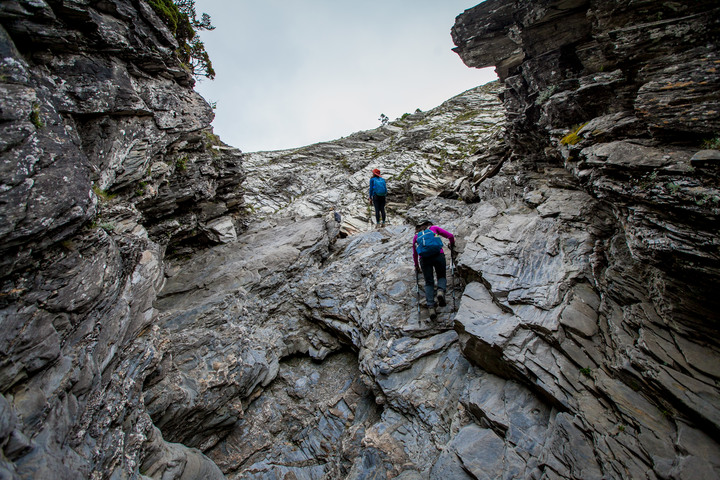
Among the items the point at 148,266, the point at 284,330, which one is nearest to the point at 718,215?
the point at 284,330

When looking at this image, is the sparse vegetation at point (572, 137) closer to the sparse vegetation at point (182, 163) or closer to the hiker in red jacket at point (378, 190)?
the hiker in red jacket at point (378, 190)

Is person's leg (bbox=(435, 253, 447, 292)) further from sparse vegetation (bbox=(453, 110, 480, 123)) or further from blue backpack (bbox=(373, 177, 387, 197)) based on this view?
sparse vegetation (bbox=(453, 110, 480, 123))

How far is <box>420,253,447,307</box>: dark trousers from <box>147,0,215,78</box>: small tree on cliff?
14235 millimetres

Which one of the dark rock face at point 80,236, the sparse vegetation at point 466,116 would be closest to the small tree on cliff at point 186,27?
the dark rock face at point 80,236

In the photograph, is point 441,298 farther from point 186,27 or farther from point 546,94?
point 186,27

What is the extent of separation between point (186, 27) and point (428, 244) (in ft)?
60.9

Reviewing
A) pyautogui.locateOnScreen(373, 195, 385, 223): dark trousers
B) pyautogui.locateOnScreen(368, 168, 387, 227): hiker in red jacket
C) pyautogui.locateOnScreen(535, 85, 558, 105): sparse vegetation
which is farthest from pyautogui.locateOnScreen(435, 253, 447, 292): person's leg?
pyautogui.locateOnScreen(373, 195, 385, 223): dark trousers

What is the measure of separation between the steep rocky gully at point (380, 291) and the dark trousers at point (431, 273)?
33.3 inches

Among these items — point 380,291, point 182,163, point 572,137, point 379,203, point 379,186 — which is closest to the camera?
point 572,137

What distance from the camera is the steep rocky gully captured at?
A: 546 centimetres

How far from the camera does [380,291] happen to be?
12.7m

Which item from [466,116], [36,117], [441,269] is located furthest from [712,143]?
[466,116]

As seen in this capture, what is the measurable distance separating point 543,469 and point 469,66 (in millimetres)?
16732

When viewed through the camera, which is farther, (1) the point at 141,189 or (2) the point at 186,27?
(2) the point at 186,27
